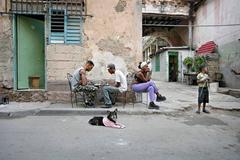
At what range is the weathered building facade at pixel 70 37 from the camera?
931 cm

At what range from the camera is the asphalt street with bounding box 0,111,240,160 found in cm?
434

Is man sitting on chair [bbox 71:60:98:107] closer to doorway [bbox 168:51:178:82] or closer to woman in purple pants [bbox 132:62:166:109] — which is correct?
woman in purple pants [bbox 132:62:166:109]

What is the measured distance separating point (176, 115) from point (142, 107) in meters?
1.11

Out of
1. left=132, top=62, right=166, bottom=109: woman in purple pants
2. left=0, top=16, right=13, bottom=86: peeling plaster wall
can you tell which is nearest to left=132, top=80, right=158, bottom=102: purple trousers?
left=132, top=62, right=166, bottom=109: woman in purple pants

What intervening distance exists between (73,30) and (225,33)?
11051 mm

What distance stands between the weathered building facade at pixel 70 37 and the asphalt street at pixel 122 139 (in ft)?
7.39

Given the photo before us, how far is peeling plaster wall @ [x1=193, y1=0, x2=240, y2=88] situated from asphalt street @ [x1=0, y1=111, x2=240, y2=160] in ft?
30.2

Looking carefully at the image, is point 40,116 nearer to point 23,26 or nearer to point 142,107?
point 142,107

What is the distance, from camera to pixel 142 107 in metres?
8.88

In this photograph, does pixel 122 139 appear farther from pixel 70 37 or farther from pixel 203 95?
pixel 70 37

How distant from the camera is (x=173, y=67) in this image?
987 inches

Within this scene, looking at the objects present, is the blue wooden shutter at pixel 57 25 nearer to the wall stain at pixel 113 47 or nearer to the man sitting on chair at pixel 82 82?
the wall stain at pixel 113 47

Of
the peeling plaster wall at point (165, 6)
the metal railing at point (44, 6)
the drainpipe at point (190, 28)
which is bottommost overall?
the metal railing at point (44, 6)

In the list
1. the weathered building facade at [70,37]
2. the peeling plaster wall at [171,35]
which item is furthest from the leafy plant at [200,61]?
the weathered building facade at [70,37]
